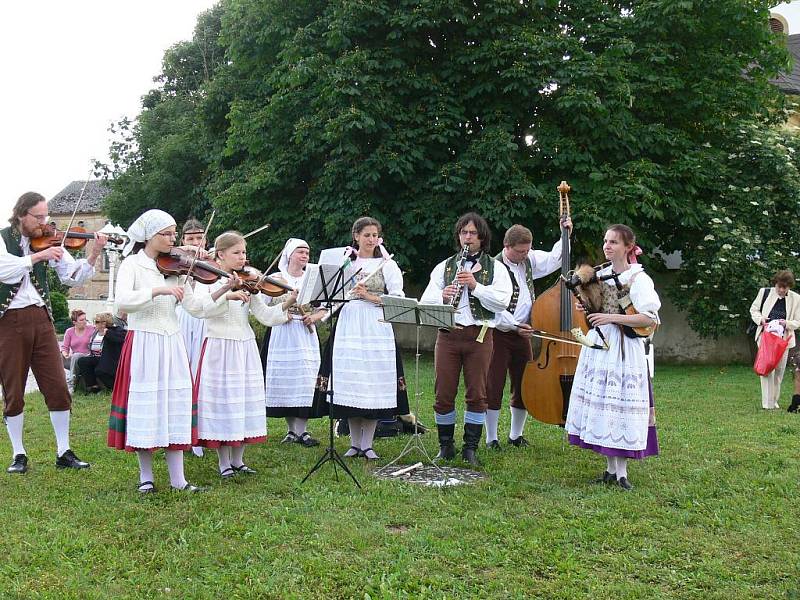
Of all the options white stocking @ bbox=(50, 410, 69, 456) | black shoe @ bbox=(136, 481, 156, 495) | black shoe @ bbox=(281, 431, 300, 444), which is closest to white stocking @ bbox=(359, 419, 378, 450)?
black shoe @ bbox=(281, 431, 300, 444)

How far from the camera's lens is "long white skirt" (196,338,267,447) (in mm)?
5641

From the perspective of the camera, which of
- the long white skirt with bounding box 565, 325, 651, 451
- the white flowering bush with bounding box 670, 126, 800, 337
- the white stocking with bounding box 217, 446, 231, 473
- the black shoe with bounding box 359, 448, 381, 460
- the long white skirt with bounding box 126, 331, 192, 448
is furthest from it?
the white flowering bush with bounding box 670, 126, 800, 337

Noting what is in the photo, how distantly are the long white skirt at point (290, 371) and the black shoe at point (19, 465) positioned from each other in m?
2.13

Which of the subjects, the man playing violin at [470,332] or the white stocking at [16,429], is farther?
the man playing violin at [470,332]

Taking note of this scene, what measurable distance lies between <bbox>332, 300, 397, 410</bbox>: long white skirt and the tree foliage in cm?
691

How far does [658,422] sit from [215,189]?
11042 millimetres

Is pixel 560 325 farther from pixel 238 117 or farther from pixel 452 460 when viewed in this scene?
pixel 238 117

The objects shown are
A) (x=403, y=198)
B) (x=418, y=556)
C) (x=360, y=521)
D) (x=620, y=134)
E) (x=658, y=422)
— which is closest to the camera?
(x=418, y=556)

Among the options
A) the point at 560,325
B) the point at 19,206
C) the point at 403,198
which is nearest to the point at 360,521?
the point at 560,325

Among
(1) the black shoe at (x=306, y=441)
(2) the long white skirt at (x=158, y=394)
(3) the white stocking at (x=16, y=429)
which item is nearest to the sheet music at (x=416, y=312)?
(2) the long white skirt at (x=158, y=394)

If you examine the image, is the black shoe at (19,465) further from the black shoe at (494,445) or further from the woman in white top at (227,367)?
the black shoe at (494,445)

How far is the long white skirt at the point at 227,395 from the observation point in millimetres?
5641

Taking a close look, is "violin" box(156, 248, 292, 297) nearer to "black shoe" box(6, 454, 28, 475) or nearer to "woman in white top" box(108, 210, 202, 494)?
"woman in white top" box(108, 210, 202, 494)

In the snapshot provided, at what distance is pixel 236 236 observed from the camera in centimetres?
Result: 566
